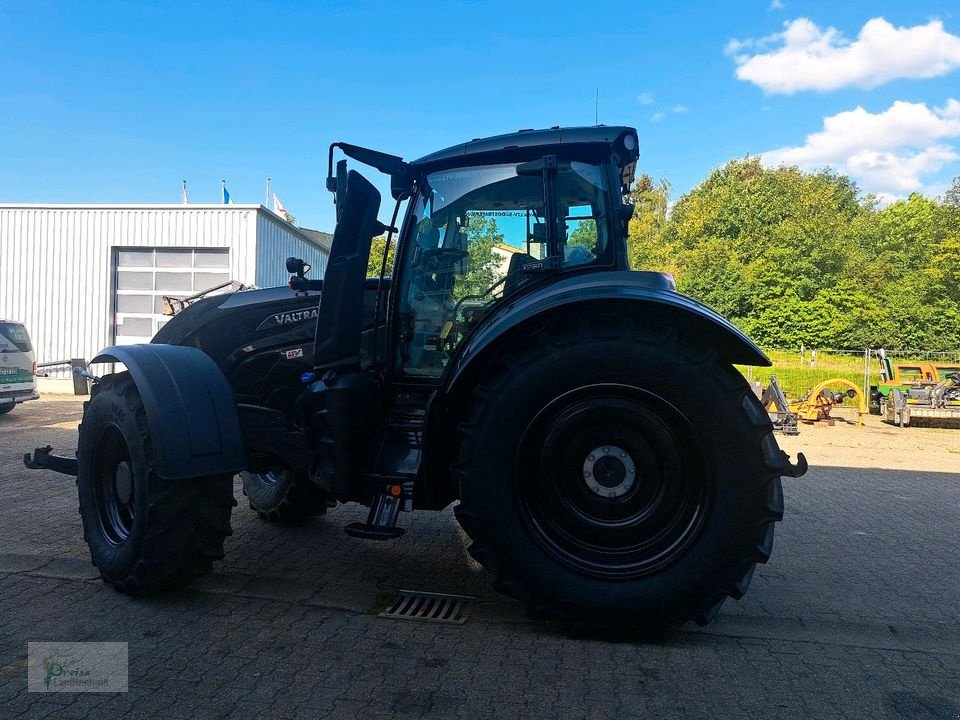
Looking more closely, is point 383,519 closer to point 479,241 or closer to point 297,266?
point 479,241

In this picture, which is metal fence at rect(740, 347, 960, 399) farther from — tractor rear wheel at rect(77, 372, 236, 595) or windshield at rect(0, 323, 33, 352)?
tractor rear wheel at rect(77, 372, 236, 595)

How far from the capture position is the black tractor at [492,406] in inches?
123

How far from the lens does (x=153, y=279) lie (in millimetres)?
18438

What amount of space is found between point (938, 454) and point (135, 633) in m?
12.2

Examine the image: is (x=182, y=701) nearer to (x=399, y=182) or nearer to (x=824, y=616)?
(x=399, y=182)

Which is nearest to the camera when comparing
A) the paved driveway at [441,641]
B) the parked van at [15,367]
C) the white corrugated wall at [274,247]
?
the paved driveway at [441,641]

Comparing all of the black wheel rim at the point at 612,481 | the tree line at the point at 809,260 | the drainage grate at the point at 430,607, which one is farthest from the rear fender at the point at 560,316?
the tree line at the point at 809,260

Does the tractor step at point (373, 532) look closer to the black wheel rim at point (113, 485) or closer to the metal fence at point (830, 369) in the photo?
the black wheel rim at point (113, 485)

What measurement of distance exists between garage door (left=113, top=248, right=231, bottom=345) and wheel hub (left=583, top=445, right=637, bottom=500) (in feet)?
54.9

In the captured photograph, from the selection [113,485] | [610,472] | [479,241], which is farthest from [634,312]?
[113,485]

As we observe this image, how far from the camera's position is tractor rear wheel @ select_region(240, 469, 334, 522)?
5191mm

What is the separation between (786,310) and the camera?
34.3 meters

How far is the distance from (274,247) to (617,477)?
58.8ft

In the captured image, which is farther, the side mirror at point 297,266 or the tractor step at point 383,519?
the side mirror at point 297,266
